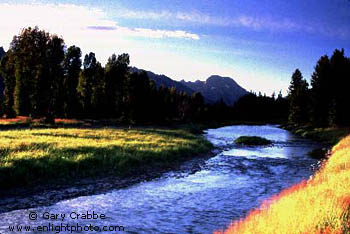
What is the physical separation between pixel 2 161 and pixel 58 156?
11.6 feet

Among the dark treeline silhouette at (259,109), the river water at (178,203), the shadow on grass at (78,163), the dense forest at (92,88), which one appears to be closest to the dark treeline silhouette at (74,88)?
the dense forest at (92,88)

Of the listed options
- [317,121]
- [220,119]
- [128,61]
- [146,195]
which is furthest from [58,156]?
[220,119]

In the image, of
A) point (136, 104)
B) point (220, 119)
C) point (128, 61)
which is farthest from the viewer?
point (220, 119)

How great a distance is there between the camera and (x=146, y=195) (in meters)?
16.6

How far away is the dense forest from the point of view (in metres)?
58.4

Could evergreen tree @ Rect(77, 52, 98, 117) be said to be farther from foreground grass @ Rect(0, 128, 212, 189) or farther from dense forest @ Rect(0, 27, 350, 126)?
foreground grass @ Rect(0, 128, 212, 189)

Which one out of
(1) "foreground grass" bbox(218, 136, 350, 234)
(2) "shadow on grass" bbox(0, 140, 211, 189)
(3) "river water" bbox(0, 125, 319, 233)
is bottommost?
(3) "river water" bbox(0, 125, 319, 233)

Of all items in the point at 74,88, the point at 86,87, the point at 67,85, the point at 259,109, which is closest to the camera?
the point at 67,85

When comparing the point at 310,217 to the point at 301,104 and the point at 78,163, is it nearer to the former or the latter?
the point at 78,163

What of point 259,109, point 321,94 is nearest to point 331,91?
point 321,94

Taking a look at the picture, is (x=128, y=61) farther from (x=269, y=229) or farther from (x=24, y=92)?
(x=269, y=229)

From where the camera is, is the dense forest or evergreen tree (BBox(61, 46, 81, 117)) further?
evergreen tree (BBox(61, 46, 81, 117))

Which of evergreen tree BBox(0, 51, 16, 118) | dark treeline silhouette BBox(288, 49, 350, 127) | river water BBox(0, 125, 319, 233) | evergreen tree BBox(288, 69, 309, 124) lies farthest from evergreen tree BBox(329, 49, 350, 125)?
evergreen tree BBox(0, 51, 16, 118)

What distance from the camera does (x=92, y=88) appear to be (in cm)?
8862
